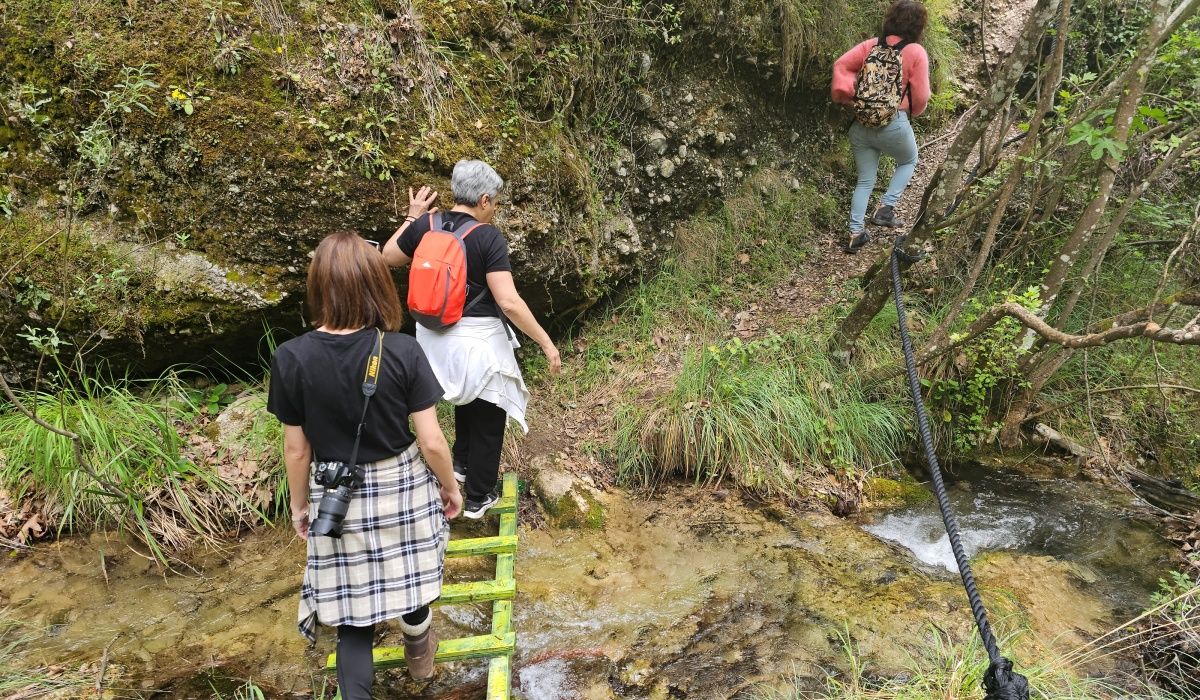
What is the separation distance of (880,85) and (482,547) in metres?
5.14

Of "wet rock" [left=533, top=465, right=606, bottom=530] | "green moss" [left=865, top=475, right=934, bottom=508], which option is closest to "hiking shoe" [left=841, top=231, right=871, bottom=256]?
"green moss" [left=865, top=475, right=934, bottom=508]

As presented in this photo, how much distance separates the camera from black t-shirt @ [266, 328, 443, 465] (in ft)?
7.13

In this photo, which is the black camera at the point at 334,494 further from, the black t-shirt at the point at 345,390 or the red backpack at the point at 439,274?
the red backpack at the point at 439,274

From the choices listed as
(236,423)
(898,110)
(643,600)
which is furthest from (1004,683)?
(898,110)

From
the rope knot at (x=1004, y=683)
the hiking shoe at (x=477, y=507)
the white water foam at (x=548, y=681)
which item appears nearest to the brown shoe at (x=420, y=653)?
the white water foam at (x=548, y=681)

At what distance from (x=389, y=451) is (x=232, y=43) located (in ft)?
9.68

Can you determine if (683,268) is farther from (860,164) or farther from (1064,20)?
(1064,20)

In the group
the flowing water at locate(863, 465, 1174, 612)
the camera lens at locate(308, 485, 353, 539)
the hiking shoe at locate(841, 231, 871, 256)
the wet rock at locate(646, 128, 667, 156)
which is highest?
the wet rock at locate(646, 128, 667, 156)

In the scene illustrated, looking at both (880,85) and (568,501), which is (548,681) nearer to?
(568,501)

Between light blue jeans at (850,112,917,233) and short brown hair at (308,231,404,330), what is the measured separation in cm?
529

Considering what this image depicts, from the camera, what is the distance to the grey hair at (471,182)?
3.06 meters

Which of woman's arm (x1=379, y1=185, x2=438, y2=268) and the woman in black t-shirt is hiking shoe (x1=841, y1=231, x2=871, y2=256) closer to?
woman's arm (x1=379, y1=185, x2=438, y2=268)

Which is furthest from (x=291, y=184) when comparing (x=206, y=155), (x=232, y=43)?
(x=232, y=43)

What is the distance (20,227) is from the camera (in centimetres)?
357
